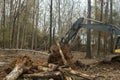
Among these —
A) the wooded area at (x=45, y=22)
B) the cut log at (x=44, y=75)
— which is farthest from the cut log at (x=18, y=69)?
the wooded area at (x=45, y=22)

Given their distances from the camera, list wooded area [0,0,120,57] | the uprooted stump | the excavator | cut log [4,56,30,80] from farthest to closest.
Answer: wooded area [0,0,120,57], the excavator, the uprooted stump, cut log [4,56,30,80]

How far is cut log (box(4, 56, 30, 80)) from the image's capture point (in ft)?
35.6

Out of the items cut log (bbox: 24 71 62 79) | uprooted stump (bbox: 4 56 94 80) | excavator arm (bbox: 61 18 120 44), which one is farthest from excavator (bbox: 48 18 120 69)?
cut log (bbox: 24 71 62 79)

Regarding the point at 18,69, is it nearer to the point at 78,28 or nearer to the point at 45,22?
the point at 78,28

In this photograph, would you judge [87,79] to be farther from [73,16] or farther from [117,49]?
[73,16]

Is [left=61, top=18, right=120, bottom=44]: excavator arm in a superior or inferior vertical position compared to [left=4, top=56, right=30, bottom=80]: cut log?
superior

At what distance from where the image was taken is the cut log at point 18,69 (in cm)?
1086

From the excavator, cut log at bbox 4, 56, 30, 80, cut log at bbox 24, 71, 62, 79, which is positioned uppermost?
the excavator

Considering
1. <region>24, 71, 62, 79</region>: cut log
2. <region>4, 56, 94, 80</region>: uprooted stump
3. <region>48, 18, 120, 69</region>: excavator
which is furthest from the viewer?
<region>48, 18, 120, 69</region>: excavator

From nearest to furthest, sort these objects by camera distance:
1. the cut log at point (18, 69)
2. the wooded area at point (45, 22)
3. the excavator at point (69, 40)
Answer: the cut log at point (18, 69) → the excavator at point (69, 40) → the wooded area at point (45, 22)

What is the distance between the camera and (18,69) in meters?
11.7

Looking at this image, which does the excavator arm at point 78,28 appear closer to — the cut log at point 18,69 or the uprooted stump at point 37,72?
the uprooted stump at point 37,72

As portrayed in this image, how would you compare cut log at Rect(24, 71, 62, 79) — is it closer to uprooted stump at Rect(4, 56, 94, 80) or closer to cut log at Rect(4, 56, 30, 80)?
uprooted stump at Rect(4, 56, 94, 80)

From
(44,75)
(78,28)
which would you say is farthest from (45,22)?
(44,75)
